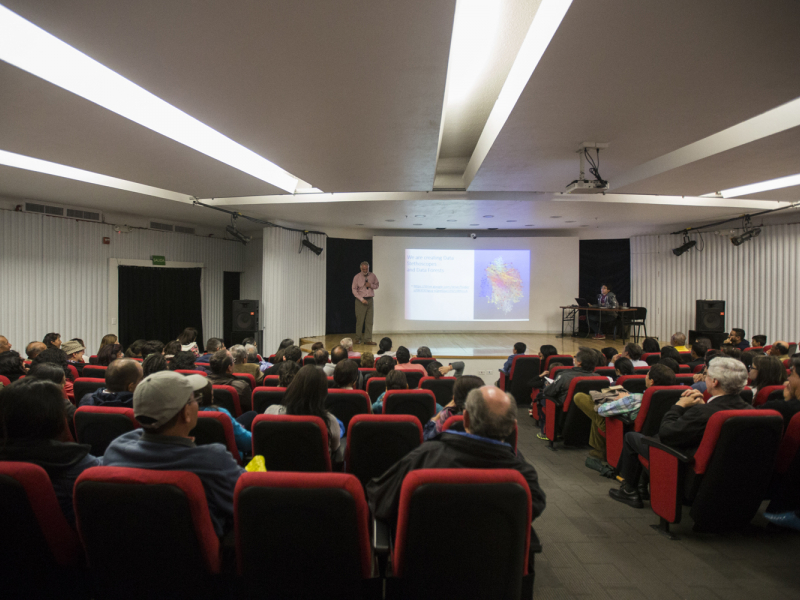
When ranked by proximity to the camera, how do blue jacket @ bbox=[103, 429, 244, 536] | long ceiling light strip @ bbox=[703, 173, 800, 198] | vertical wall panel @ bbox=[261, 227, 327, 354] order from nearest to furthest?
blue jacket @ bbox=[103, 429, 244, 536], long ceiling light strip @ bbox=[703, 173, 800, 198], vertical wall panel @ bbox=[261, 227, 327, 354]

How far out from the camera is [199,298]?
10.1m

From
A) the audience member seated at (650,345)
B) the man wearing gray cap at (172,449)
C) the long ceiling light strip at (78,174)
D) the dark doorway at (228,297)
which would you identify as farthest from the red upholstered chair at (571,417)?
the dark doorway at (228,297)

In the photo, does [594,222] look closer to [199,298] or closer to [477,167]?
[477,167]

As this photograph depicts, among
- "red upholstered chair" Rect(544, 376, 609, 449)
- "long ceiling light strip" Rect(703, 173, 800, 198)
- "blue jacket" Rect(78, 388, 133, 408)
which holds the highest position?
"long ceiling light strip" Rect(703, 173, 800, 198)

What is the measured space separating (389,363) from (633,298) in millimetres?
10215

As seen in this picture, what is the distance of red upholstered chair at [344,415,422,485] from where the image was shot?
7.20ft

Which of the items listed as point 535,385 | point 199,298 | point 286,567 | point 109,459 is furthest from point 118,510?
point 199,298

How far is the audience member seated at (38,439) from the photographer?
61.2 inches

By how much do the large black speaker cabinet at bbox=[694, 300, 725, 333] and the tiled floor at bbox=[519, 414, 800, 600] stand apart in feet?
27.2

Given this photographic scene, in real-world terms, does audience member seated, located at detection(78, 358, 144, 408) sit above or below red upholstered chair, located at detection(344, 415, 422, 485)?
above

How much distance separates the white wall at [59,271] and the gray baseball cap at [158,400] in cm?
743

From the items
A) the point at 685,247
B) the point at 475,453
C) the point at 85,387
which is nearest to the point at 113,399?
the point at 85,387

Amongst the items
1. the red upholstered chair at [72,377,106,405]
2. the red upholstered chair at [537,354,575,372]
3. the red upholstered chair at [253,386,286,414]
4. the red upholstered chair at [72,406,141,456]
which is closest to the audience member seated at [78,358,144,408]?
the red upholstered chair at [72,406,141,456]

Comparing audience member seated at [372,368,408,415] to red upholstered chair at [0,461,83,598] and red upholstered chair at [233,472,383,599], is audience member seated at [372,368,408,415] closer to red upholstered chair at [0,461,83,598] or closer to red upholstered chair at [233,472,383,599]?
red upholstered chair at [233,472,383,599]
